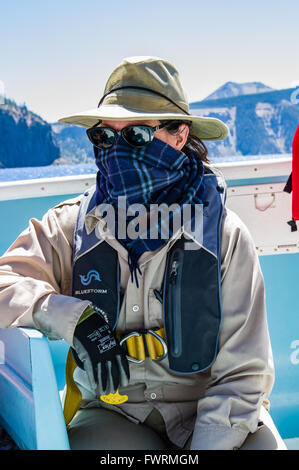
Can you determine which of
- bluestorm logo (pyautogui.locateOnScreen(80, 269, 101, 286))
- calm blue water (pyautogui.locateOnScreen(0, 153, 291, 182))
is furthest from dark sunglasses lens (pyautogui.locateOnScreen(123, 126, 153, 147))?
calm blue water (pyautogui.locateOnScreen(0, 153, 291, 182))

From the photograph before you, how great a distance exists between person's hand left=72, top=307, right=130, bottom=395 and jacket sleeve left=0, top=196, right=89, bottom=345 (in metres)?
0.04

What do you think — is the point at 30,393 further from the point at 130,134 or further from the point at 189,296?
the point at 130,134

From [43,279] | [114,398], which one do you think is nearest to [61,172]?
[43,279]

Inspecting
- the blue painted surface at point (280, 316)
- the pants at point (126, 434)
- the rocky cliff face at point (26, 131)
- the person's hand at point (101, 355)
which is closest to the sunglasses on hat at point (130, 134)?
the person's hand at point (101, 355)

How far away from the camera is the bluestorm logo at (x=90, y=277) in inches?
72.2

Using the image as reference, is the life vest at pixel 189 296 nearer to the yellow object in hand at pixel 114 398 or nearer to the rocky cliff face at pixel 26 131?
the yellow object in hand at pixel 114 398

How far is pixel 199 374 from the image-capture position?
6.14 ft

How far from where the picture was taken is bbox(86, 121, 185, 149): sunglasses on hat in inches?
69.1

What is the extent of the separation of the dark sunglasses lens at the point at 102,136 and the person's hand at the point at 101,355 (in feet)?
2.00

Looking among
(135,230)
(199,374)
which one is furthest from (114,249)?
(199,374)

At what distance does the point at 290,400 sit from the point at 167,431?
1.43 metres

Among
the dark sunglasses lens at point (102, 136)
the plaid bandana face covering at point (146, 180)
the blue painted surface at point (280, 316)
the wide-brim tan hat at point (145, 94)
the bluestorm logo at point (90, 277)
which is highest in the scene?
the wide-brim tan hat at point (145, 94)

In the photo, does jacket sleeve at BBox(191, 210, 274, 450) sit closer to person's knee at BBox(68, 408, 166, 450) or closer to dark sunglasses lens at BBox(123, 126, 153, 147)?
person's knee at BBox(68, 408, 166, 450)

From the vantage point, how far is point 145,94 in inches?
70.6
